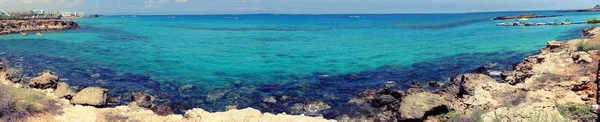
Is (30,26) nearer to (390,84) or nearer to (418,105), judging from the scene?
(390,84)

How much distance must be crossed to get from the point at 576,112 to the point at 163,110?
15.3 meters

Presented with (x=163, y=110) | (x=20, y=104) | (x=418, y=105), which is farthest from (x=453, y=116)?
(x=20, y=104)

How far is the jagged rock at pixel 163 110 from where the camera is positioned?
16.2 metres

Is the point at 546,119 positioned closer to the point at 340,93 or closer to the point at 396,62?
the point at 340,93

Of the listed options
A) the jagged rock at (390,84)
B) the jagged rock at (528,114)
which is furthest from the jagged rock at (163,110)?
the jagged rock at (528,114)

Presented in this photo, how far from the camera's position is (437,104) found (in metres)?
14.4

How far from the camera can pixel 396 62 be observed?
30766mm

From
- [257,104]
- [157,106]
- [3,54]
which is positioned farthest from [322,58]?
[3,54]

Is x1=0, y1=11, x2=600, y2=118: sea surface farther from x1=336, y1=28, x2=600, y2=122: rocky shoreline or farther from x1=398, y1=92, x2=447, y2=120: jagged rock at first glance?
x1=398, y1=92, x2=447, y2=120: jagged rock

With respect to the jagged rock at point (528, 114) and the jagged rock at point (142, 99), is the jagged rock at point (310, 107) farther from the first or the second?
the jagged rock at point (528, 114)

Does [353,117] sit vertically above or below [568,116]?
below

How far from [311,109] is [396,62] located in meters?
15.5

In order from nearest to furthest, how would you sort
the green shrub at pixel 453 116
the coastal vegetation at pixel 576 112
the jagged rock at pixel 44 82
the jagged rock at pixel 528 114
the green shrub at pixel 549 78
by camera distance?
the jagged rock at pixel 528 114 → the coastal vegetation at pixel 576 112 → the green shrub at pixel 453 116 → the green shrub at pixel 549 78 → the jagged rock at pixel 44 82

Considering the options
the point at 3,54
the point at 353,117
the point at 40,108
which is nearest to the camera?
the point at 40,108
